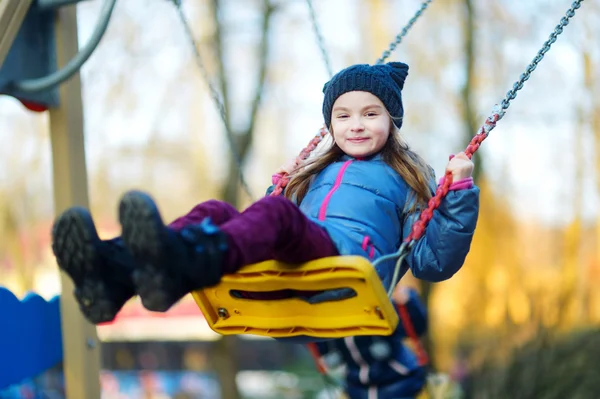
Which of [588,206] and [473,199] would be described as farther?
[588,206]

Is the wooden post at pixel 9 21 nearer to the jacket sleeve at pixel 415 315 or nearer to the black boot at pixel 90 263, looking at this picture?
the black boot at pixel 90 263

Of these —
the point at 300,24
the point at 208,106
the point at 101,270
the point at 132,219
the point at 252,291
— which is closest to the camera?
the point at 132,219

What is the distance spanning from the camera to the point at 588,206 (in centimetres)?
1013

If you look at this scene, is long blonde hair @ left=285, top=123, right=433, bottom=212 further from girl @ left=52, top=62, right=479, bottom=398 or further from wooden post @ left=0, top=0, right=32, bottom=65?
wooden post @ left=0, top=0, right=32, bottom=65

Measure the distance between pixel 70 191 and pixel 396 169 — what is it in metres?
1.60

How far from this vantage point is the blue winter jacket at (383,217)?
2.36 m

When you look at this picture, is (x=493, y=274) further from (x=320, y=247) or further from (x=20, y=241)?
(x=320, y=247)

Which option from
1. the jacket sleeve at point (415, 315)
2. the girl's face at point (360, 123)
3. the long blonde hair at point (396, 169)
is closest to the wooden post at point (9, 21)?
the long blonde hair at point (396, 169)

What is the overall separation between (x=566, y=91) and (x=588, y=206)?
5.51 feet

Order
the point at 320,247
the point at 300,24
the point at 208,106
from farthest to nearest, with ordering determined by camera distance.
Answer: the point at 208,106, the point at 300,24, the point at 320,247

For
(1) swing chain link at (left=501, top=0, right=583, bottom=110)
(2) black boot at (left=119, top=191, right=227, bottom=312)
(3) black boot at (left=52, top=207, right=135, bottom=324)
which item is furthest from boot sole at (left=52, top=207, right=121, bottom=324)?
(1) swing chain link at (left=501, top=0, right=583, bottom=110)

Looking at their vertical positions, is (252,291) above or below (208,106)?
below

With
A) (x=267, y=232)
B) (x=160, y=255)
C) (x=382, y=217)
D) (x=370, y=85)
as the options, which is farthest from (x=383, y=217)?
(x=160, y=255)

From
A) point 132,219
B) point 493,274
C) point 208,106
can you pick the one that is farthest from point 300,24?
point 132,219
